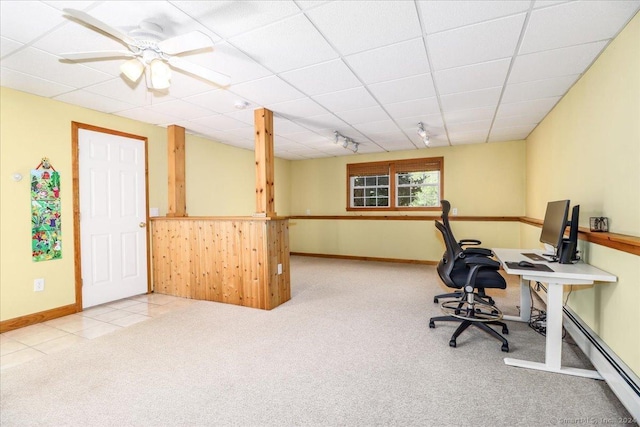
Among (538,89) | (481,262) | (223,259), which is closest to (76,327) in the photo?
(223,259)

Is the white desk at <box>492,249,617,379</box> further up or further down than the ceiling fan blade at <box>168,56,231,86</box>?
further down

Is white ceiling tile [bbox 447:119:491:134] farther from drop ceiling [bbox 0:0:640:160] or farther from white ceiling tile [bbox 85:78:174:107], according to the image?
white ceiling tile [bbox 85:78:174:107]

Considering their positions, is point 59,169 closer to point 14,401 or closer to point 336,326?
point 14,401

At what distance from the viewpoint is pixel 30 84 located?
3.00 meters

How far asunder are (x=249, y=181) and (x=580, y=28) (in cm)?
548

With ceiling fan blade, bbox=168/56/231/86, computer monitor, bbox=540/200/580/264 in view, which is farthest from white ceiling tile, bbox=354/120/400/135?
ceiling fan blade, bbox=168/56/231/86

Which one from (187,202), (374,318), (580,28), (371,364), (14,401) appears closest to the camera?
(14,401)

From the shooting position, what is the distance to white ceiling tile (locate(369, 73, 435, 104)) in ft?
9.87

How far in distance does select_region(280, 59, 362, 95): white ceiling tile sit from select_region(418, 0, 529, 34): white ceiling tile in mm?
814

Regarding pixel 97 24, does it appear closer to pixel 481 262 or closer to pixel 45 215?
pixel 45 215

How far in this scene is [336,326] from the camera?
3.09 m

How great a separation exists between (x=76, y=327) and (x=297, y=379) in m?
2.56

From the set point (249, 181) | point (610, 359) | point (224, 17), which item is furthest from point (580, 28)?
point (249, 181)

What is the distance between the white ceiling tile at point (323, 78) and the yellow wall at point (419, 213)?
2.63 metres
